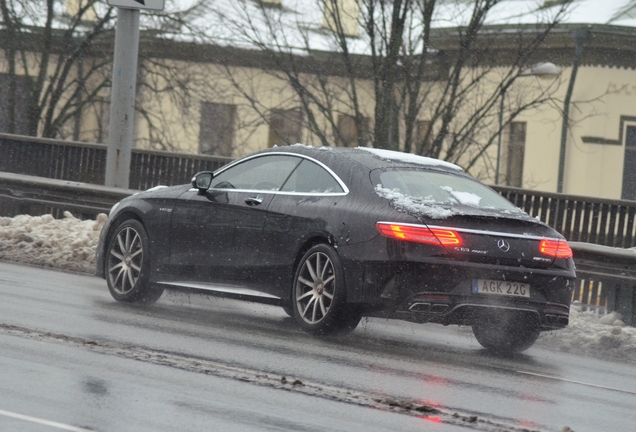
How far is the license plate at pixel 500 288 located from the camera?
28.4ft

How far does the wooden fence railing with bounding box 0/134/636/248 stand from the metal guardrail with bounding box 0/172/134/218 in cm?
308

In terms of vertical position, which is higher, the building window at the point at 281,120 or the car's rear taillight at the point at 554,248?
the building window at the point at 281,120

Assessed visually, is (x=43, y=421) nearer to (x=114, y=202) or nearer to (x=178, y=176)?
(x=114, y=202)

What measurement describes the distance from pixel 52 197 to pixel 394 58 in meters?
6.25

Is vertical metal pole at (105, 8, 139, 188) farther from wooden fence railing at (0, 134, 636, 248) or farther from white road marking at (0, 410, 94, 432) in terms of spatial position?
white road marking at (0, 410, 94, 432)

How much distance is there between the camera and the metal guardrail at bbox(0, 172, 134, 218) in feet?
52.5

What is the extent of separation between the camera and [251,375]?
7.01 meters

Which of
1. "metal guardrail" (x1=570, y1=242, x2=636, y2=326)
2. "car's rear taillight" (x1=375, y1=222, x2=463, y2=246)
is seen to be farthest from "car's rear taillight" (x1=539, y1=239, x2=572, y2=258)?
"metal guardrail" (x1=570, y1=242, x2=636, y2=326)

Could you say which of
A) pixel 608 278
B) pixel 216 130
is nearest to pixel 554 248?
pixel 608 278

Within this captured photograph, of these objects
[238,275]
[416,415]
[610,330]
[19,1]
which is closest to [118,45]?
[238,275]

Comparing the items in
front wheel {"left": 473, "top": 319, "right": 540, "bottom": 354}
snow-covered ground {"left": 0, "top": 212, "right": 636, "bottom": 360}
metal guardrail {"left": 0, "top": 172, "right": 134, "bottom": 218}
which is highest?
metal guardrail {"left": 0, "top": 172, "right": 134, "bottom": 218}

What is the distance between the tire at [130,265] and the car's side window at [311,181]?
161 cm

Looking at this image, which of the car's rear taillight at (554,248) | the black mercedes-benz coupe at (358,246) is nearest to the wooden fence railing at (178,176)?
the black mercedes-benz coupe at (358,246)

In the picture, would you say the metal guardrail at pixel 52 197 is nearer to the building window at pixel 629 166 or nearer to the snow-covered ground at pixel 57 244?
the snow-covered ground at pixel 57 244
